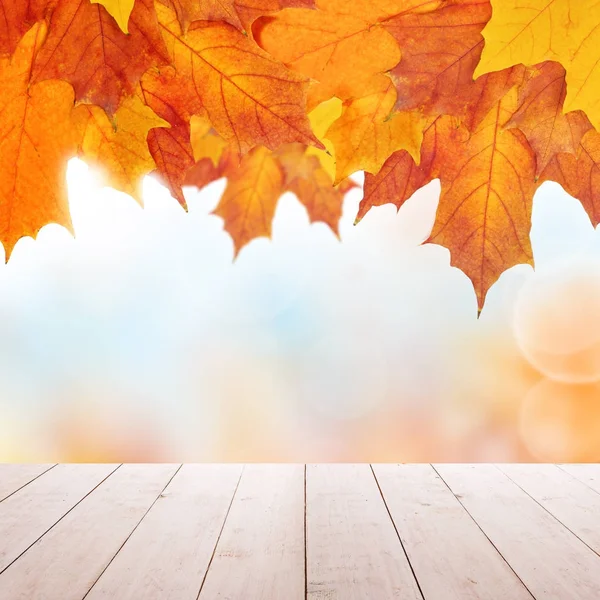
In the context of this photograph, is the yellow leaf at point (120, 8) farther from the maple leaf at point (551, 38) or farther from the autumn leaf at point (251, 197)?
the autumn leaf at point (251, 197)

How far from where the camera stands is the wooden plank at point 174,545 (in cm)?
155

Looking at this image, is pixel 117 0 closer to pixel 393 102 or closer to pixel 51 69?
pixel 51 69

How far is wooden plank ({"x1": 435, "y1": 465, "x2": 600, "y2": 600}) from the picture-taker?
1.60 meters

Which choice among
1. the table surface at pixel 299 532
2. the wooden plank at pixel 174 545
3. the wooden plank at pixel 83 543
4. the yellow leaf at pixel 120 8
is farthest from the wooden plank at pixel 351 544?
the yellow leaf at pixel 120 8

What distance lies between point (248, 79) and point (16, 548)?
4.67 feet

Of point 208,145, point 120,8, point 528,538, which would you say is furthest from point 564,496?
point 120,8

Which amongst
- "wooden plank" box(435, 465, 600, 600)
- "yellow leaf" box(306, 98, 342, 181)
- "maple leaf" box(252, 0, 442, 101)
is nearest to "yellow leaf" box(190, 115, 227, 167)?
"yellow leaf" box(306, 98, 342, 181)

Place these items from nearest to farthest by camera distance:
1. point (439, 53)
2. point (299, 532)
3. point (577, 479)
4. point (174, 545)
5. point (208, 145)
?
point (439, 53)
point (208, 145)
point (174, 545)
point (299, 532)
point (577, 479)

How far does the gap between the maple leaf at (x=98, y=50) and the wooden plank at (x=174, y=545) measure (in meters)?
1.07

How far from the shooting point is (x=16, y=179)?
1.03 metres

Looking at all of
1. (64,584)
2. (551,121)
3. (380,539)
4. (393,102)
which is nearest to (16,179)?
(393,102)

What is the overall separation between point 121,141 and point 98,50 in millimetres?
171

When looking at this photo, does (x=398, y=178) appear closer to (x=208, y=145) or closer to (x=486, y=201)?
(x=486, y=201)

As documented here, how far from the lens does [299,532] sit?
6.31 ft
